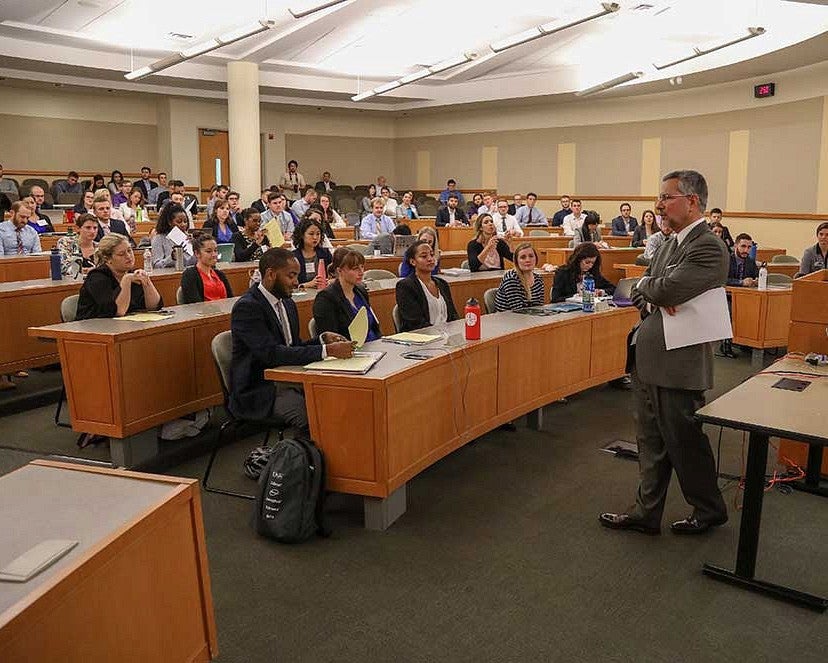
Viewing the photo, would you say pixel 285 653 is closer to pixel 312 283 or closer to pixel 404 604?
pixel 404 604

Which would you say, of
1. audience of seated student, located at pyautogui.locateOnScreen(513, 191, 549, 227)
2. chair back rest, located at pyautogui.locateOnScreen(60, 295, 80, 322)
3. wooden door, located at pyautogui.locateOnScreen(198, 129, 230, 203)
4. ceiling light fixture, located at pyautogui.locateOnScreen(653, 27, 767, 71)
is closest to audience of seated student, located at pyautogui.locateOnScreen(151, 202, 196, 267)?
chair back rest, located at pyautogui.locateOnScreen(60, 295, 80, 322)

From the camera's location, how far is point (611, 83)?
44.1 feet

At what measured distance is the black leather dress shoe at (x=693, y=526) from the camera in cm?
352

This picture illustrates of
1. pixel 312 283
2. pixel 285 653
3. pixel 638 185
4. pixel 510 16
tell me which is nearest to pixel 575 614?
pixel 285 653

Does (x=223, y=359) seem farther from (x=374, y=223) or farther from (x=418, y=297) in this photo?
(x=374, y=223)

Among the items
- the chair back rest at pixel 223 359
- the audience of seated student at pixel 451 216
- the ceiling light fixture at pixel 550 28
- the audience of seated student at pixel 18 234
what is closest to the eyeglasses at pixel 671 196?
the chair back rest at pixel 223 359

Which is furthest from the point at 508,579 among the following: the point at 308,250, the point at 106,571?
the point at 308,250

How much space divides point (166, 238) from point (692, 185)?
509 cm

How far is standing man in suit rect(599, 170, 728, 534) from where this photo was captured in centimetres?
320

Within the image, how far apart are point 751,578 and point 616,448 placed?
1.69 m

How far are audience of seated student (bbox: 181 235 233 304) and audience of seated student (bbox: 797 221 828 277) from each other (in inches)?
213

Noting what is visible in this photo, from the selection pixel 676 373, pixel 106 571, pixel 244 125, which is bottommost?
pixel 106 571

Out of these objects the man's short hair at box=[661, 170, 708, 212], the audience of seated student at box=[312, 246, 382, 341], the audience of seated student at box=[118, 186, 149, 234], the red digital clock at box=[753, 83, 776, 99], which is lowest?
the audience of seated student at box=[312, 246, 382, 341]

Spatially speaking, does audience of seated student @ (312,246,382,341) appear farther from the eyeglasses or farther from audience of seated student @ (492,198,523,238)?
audience of seated student @ (492,198,523,238)
